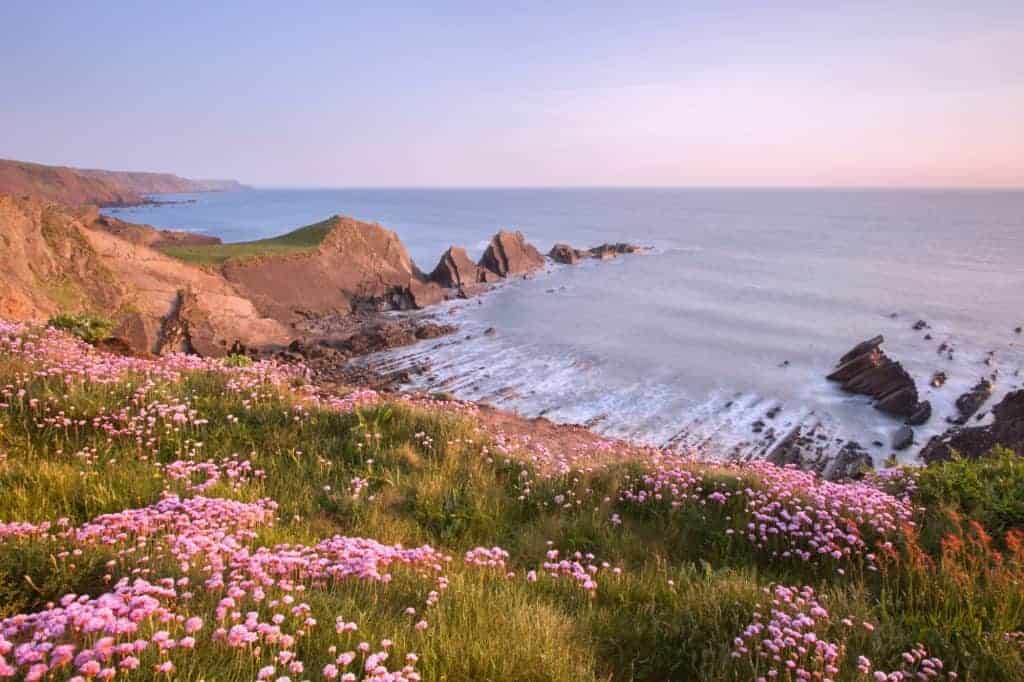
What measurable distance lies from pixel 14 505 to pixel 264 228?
97512 mm

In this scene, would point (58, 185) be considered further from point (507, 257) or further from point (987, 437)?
point (987, 437)

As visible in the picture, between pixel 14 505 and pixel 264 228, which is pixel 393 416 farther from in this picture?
pixel 264 228

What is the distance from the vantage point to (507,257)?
58406mm

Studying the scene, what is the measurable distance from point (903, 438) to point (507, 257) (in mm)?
42123

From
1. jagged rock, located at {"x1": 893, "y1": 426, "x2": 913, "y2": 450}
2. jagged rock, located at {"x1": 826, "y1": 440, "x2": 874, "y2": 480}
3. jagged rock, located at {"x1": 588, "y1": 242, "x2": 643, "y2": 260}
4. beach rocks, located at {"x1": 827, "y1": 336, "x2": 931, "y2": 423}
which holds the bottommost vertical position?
jagged rock, located at {"x1": 826, "y1": 440, "x2": 874, "y2": 480}

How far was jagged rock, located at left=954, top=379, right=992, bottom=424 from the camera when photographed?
73.2 ft

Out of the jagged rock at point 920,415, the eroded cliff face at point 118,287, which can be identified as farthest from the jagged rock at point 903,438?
the eroded cliff face at point 118,287

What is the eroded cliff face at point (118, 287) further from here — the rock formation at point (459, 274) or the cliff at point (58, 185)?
the cliff at point (58, 185)

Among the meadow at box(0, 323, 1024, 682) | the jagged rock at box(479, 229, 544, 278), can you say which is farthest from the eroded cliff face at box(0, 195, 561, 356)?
the meadow at box(0, 323, 1024, 682)

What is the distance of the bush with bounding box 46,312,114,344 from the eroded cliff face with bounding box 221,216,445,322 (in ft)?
69.8

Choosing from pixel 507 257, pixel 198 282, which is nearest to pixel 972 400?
pixel 198 282

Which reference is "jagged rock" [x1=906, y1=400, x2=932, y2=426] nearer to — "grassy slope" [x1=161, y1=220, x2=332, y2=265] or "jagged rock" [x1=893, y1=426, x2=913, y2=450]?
"jagged rock" [x1=893, y1=426, x2=913, y2=450]

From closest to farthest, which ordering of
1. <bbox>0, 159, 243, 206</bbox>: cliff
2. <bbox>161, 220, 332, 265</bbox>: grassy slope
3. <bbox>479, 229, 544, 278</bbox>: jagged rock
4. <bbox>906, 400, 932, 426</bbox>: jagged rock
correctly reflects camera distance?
<bbox>906, 400, 932, 426</bbox>: jagged rock
<bbox>161, 220, 332, 265</bbox>: grassy slope
<bbox>479, 229, 544, 278</bbox>: jagged rock
<bbox>0, 159, 243, 206</bbox>: cliff

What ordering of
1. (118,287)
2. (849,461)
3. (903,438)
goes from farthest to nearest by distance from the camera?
(118,287) < (903,438) < (849,461)
